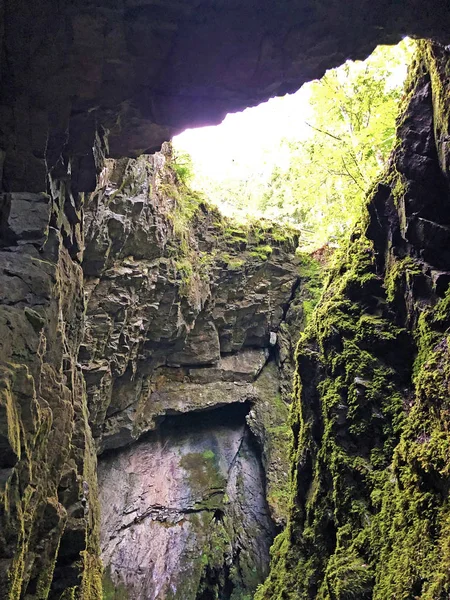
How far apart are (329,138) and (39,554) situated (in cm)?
1174

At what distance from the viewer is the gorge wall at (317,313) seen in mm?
3686

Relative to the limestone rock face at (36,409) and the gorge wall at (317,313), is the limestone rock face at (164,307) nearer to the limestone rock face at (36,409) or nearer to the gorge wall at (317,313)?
the gorge wall at (317,313)

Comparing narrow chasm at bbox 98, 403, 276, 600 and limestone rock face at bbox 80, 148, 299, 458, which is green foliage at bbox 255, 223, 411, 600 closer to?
limestone rock face at bbox 80, 148, 299, 458

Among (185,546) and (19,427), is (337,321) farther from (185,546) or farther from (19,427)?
(185,546)

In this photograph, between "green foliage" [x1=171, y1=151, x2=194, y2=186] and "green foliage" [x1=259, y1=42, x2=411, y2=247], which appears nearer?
"green foliage" [x1=259, y1=42, x2=411, y2=247]

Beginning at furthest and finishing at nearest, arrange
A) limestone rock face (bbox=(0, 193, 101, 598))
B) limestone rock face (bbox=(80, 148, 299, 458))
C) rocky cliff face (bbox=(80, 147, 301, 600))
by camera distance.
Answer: rocky cliff face (bbox=(80, 147, 301, 600))
limestone rock face (bbox=(80, 148, 299, 458))
limestone rock face (bbox=(0, 193, 101, 598))

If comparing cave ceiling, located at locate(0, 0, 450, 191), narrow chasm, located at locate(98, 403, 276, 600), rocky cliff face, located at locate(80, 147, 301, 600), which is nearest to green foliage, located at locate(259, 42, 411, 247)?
rocky cliff face, located at locate(80, 147, 301, 600)

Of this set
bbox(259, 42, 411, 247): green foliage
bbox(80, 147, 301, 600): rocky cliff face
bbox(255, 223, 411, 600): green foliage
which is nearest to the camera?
bbox(255, 223, 411, 600): green foliage

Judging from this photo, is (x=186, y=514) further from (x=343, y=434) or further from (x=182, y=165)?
(x=182, y=165)

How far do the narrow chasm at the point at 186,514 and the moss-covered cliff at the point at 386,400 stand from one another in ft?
17.1

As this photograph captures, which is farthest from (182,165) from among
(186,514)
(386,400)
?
(386,400)

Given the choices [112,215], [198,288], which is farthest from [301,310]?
[112,215]

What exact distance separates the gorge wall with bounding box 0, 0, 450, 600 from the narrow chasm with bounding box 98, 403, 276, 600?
3.63 metres

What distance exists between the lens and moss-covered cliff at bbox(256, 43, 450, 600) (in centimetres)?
370
